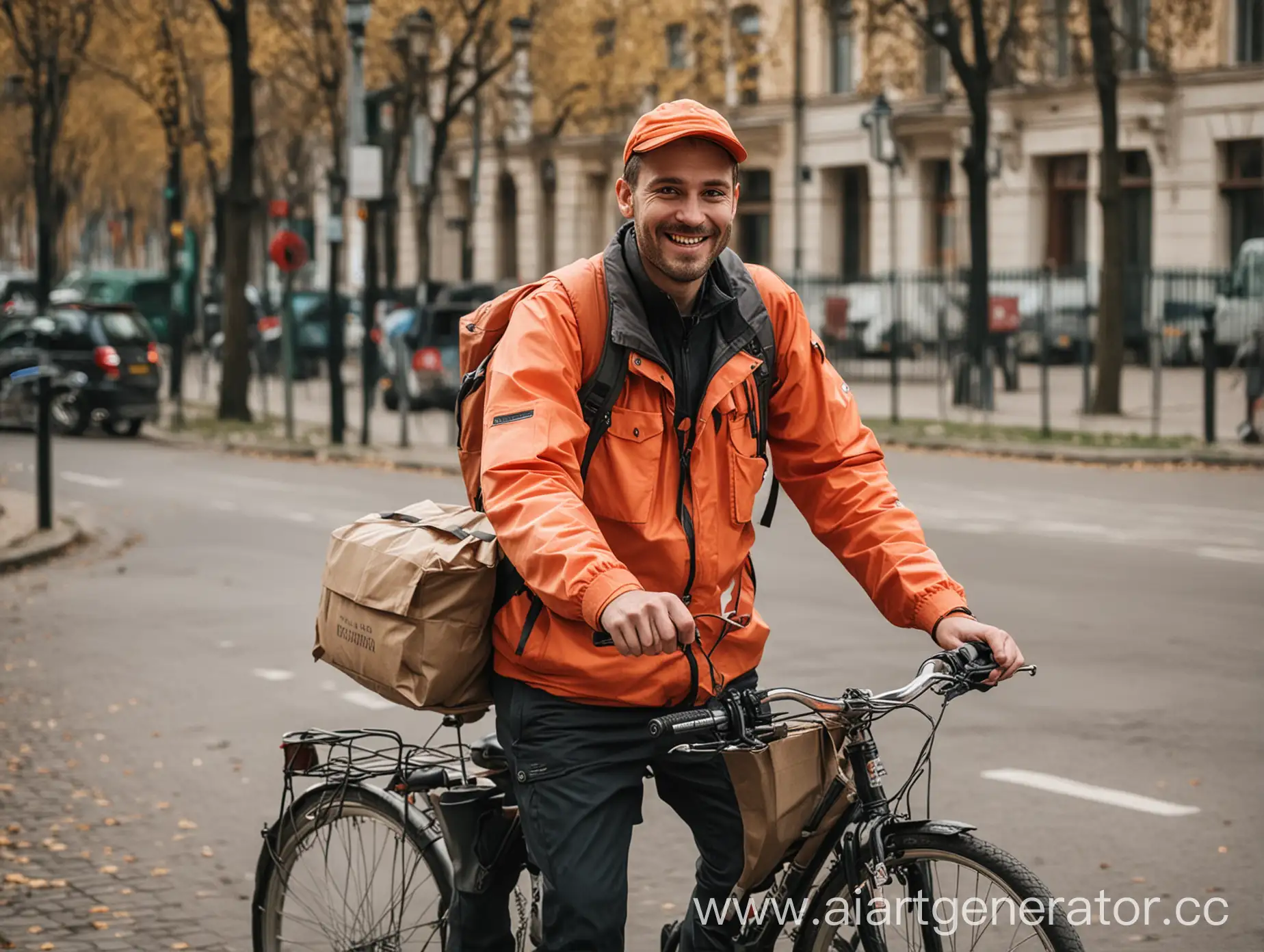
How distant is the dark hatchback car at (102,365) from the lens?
26.0 m

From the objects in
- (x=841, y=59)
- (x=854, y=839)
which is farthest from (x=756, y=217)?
(x=854, y=839)

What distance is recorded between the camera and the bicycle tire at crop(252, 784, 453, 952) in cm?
395

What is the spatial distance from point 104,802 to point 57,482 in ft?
44.5

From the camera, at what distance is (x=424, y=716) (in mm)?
8297

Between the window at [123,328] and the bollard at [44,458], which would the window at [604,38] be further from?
the bollard at [44,458]

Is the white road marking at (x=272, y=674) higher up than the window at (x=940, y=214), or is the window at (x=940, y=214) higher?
the window at (x=940, y=214)

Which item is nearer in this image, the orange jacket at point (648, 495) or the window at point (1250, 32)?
the orange jacket at point (648, 495)

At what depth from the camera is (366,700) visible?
8.71m

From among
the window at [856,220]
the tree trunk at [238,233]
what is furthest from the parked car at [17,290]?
the tree trunk at [238,233]

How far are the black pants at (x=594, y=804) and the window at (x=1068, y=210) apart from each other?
41.0 metres

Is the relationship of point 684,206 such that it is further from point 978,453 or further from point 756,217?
point 756,217

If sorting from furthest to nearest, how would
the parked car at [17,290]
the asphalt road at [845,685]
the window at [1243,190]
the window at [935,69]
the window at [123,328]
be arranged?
the parked car at [17,290], the window at [935,69], the window at [1243,190], the window at [123,328], the asphalt road at [845,685]

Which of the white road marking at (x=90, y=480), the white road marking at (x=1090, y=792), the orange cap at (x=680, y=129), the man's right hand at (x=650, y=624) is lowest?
the white road marking at (x=90, y=480)

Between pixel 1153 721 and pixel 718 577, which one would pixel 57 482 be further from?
pixel 718 577
